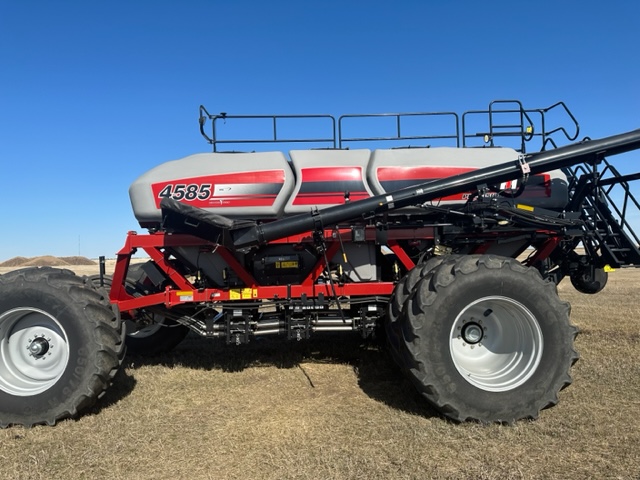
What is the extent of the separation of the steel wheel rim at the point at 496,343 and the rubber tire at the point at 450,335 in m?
0.06

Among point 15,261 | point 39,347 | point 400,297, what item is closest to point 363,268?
point 400,297

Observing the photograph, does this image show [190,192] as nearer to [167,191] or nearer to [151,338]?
[167,191]

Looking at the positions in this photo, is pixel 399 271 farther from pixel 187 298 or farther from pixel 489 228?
pixel 187 298

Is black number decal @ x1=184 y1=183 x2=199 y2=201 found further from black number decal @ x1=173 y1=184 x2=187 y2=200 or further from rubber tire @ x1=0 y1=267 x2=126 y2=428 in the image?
rubber tire @ x1=0 y1=267 x2=126 y2=428

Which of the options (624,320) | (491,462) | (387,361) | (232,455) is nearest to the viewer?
(491,462)

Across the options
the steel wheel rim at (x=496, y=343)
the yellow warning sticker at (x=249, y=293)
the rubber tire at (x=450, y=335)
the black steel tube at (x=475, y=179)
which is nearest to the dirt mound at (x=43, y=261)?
the yellow warning sticker at (x=249, y=293)

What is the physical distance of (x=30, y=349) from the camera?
424 centimetres

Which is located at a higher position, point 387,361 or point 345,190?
point 345,190

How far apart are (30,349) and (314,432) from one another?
2.70 meters

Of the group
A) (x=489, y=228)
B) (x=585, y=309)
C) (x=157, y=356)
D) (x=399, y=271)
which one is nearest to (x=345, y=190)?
(x=399, y=271)

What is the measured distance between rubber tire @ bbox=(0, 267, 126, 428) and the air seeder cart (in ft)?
0.04

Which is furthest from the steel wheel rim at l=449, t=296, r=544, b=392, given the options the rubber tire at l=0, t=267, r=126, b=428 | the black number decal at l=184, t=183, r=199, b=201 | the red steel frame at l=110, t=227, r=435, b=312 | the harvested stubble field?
the rubber tire at l=0, t=267, r=126, b=428

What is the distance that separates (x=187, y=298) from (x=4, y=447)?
1880mm

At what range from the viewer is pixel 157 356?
6.16 metres
